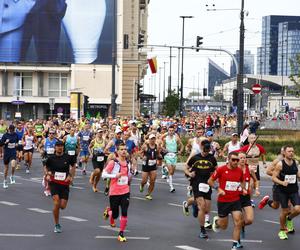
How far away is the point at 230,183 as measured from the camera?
11461mm

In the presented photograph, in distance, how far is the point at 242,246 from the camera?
11570 millimetres

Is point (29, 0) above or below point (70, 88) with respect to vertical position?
above

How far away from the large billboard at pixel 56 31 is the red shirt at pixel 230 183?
206 feet

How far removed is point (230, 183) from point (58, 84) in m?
63.9

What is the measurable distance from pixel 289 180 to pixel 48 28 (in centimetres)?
6267

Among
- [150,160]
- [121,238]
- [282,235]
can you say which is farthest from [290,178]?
[150,160]

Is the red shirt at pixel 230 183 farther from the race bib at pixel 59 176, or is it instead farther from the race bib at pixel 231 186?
the race bib at pixel 59 176

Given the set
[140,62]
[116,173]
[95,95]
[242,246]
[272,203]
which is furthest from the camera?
[140,62]

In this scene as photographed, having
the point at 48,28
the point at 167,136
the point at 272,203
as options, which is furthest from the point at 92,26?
→ the point at 272,203

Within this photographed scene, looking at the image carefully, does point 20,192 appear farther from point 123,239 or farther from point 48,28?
point 48,28

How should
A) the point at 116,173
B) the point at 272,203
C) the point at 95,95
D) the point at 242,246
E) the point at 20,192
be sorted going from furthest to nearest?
1. the point at 95,95
2. the point at 20,192
3. the point at 272,203
4. the point at 116,173
5. the point at 242,246

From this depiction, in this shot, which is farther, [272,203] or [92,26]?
[92,26]

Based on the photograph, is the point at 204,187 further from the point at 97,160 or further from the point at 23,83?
the point at 23,83

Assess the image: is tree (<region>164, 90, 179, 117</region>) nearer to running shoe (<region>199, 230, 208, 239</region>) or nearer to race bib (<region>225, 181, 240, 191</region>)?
running shoe (<region>199, 230, 208, 239</region>)
